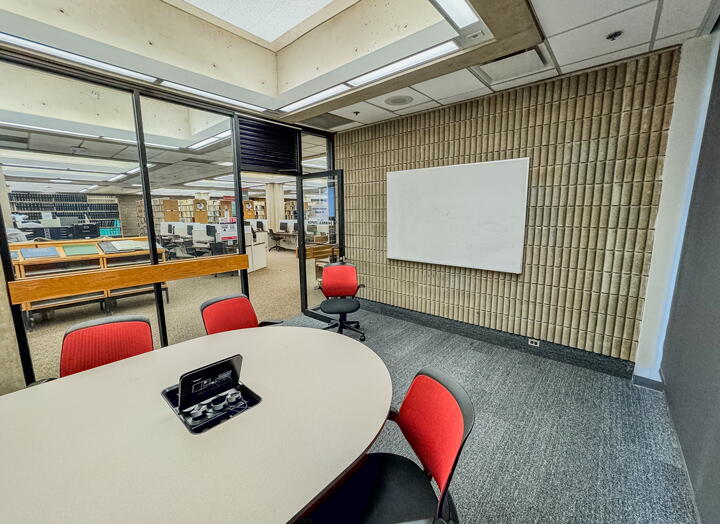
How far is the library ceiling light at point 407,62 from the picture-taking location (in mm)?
2365

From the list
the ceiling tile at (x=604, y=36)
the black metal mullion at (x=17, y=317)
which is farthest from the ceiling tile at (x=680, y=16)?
the black metal mullion at (x=17, y=317)

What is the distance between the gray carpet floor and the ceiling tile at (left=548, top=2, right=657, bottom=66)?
9.35 ft

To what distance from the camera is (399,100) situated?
3.42m

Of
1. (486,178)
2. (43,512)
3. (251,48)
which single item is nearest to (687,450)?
(486,178)

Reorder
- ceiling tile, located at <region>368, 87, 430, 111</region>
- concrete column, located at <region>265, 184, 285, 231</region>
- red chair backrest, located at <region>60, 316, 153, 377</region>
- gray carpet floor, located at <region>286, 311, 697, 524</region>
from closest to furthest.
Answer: gray carpet floor, located at <region>286, 311, 697, 524</region>, red chair backrest, located at <region>60, 316, 153, 377</region>, ceiling tile, located at <region>368, 87, 430, 111</region>, concrete column, located at <region>265, 184, 285, 231</region>

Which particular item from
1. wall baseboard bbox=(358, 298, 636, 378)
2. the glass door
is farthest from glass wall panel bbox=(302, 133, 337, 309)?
wall baseboard bbox=(358, 298, 636, 378)

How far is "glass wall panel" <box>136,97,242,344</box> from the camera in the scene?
3297 mm

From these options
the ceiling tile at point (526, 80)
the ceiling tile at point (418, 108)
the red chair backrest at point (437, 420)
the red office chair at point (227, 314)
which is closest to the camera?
the red chair backrest at point (437, 420)

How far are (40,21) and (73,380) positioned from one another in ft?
8.31

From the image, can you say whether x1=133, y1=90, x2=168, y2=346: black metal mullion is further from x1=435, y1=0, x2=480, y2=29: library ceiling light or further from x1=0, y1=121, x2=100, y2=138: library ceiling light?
x1=435, y1=0, x2=480, y2=29: library ceiling light

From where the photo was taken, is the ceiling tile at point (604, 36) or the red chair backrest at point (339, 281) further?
the red chair backrest at point (339, 281)

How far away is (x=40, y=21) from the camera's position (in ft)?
7.02

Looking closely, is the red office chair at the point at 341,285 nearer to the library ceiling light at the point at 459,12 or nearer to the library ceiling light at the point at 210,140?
the library ceiling light at the point at 210,140

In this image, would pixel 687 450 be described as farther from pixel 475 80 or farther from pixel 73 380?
pixel 73 380
